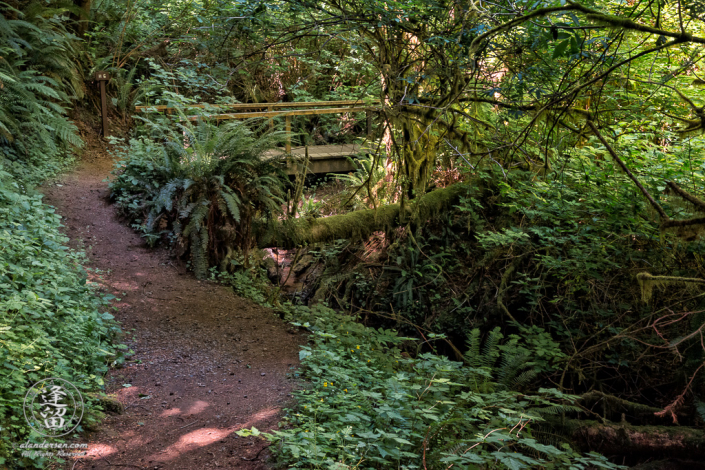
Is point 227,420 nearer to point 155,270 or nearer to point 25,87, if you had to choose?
point 155,270

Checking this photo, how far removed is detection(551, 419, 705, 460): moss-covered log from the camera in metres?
4.13

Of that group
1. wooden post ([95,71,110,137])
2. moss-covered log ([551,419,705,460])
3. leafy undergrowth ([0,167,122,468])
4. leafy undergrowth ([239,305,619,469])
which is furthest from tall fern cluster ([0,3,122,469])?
moss-covered log ([551,419,705,460])

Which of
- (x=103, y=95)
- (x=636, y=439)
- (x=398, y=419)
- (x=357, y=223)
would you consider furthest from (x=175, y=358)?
(x=103, y=95)

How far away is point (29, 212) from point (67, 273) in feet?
3.60

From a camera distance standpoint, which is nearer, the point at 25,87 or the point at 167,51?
the point at 25,87

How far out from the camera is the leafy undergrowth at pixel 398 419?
277 centimetres

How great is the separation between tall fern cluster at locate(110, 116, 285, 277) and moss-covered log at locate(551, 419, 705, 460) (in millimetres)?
4477

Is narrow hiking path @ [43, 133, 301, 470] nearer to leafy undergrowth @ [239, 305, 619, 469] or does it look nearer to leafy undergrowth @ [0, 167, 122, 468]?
leafy undergrowth @ [0, 167, 122, 468]

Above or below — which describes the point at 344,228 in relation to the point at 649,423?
above

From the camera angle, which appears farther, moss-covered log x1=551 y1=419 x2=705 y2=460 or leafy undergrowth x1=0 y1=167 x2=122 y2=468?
moss-covered log x1=551 y1=419 x2=705 y2=460

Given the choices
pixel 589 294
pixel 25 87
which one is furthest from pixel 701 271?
pixel 25 87

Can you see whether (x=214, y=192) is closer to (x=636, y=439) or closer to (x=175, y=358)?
(x=175, y=358)

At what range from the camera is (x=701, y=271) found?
15.9 ft

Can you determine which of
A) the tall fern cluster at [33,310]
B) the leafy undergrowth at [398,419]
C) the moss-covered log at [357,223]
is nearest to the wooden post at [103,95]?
the tall fern cluster at [33,310]
